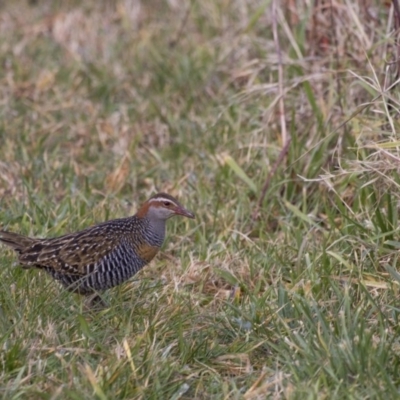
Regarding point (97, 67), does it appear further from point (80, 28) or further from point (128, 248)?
point (128, 248)

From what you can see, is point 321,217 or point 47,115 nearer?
point 321,217

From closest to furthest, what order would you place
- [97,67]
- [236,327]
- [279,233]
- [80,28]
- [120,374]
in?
[120,374] < [236,327] < [279,233] < [97,67] < [80,28]

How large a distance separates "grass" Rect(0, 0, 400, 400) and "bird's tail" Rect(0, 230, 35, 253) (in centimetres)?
10

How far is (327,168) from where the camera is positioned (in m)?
7.42

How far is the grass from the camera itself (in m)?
4.89

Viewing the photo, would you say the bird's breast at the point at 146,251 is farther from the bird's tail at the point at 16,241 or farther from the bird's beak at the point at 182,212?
the bird's tail at the point at 16,241

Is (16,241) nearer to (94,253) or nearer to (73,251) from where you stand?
(73,251)

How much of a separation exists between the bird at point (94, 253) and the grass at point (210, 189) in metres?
0.11

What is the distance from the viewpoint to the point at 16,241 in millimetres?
6117

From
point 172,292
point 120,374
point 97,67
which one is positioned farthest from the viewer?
point 97,67

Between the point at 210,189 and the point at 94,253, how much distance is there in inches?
74.0

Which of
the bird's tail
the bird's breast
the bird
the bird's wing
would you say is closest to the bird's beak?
the bird

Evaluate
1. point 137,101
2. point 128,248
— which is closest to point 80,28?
point 137,101

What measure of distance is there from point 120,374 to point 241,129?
4.16 m
